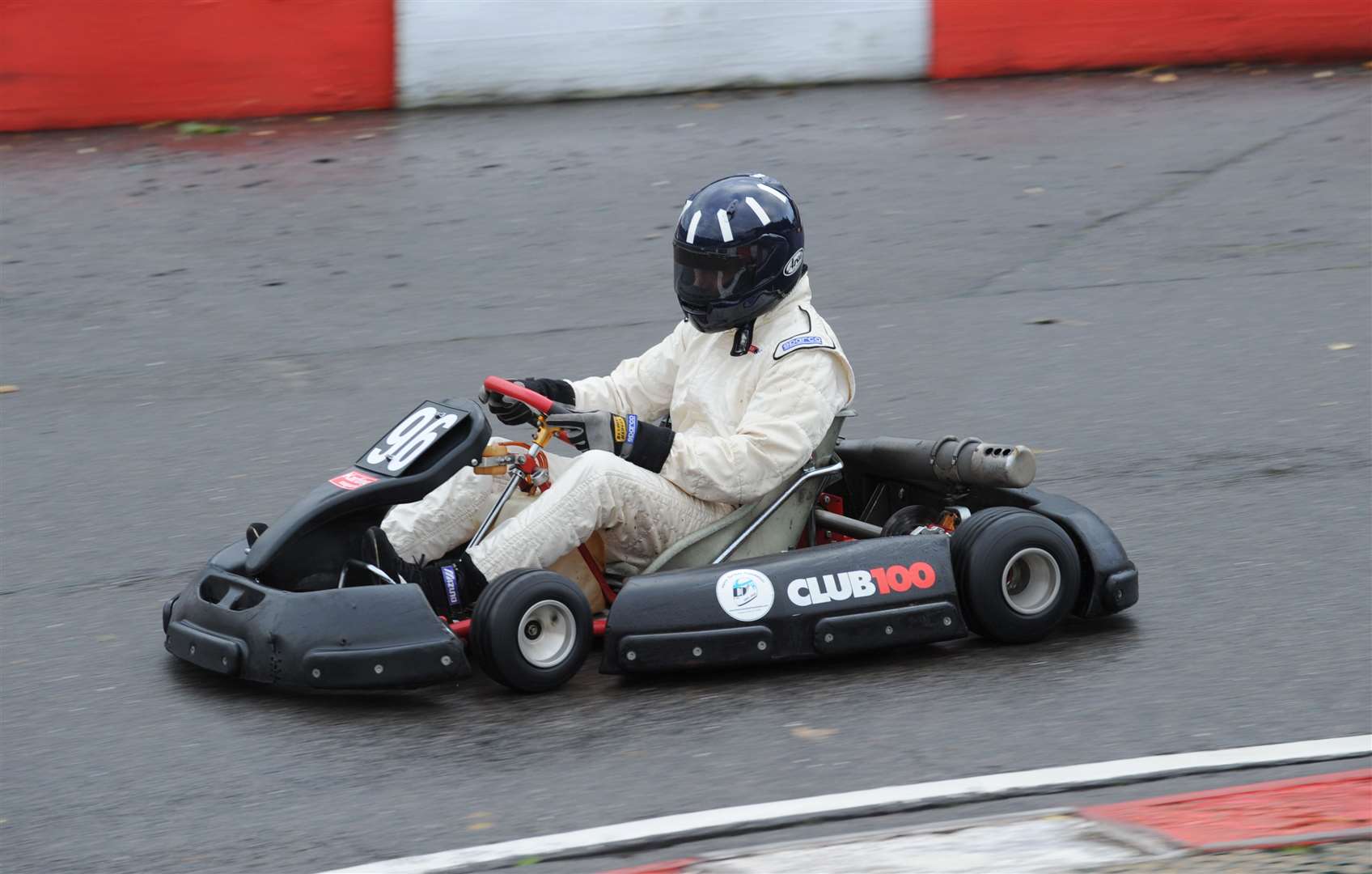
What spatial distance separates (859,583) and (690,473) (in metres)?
0.54

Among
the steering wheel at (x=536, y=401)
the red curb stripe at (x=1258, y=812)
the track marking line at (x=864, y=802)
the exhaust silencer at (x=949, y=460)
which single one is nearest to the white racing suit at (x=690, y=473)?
the steering wheel at (x=536, y=401)

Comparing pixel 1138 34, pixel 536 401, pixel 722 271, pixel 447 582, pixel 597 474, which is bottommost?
pixel 447 582

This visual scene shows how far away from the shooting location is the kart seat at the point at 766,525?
5.04 meters

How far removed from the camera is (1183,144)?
10477 millimetres

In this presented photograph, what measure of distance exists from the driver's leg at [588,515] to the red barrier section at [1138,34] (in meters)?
7.29

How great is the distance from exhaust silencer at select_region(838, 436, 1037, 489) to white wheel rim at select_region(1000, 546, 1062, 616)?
242mm

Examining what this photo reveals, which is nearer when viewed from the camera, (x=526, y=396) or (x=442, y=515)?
(x=526, y=396)

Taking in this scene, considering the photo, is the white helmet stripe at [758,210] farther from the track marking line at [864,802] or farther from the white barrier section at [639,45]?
the white barrier section at [639,45]

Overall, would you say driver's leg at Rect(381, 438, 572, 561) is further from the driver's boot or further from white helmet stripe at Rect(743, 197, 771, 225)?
white helmet stripe at Rect(743, 197, 771, 225)

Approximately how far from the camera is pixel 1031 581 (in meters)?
5.12

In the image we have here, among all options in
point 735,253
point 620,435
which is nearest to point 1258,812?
point 620,435

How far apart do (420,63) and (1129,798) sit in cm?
806

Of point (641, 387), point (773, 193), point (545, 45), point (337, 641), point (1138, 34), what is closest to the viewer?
point (337, 641)

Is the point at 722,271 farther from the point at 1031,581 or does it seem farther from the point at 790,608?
the point at 1031,581
